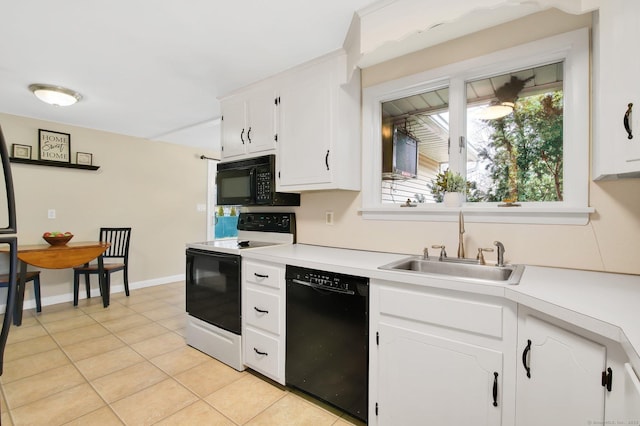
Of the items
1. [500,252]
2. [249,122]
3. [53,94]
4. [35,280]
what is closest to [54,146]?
[53,94]

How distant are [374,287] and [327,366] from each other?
1.92ft

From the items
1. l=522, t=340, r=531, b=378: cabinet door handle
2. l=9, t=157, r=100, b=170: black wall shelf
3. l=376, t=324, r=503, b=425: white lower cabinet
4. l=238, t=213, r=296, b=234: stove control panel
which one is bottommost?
l=376, t=324, r=503, b=425: white lower cabinet

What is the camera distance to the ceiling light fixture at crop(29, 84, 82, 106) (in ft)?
9.11

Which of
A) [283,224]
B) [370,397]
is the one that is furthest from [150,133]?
[370,397]

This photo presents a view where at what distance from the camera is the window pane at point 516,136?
1.75 metres

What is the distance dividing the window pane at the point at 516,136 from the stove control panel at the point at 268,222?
1465mm

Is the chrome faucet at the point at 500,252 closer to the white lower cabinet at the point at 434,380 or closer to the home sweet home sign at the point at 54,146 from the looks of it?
the white lower cabinet at the point at 434,380

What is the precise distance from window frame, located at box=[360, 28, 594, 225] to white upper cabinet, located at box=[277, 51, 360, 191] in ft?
0.47

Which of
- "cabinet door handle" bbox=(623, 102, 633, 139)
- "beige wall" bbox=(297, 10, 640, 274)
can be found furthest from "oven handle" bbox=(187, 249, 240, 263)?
"cabinet door handle" bbox=(623, 102, 633, 139)

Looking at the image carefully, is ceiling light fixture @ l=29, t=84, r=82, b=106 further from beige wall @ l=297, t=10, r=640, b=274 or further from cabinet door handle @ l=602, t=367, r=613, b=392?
cabinet door handle @ l=602, t=367, r=613, b=392

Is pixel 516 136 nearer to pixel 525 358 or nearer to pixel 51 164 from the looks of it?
pixel 525 358

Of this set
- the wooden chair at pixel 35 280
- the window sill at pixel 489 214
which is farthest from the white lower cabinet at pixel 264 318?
the wooden chair at pixel 35 280

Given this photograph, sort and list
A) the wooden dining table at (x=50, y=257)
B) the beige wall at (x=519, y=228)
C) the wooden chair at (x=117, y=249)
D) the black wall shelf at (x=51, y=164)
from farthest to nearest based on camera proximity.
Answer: the wooden chair at (x=117, y=249)
the black wall shelf at (x=51, y=164)
the wooden dining table at (x=50, y=257)
the beige wall at (x=519, y=228)

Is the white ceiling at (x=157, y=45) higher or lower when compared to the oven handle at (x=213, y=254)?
higher
